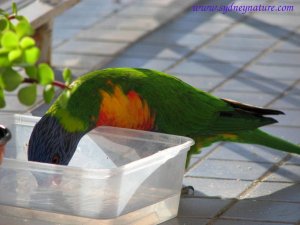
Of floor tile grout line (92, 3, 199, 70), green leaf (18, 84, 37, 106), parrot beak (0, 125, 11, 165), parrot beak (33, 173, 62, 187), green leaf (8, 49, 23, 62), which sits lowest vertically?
floor tile grout line (92, 3, 199, 70)

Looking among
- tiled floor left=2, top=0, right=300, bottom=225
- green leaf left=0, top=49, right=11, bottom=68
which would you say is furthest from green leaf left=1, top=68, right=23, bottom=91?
tiled floor left=2, top=0, right=300, bottom=225

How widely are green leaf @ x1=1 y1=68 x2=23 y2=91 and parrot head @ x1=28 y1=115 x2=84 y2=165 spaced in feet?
2.39

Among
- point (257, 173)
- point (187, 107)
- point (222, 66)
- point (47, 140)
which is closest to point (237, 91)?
point (222, 66)

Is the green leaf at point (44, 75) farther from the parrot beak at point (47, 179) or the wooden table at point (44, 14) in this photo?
the wooden table at point (44, 14)

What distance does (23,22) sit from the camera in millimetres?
2684

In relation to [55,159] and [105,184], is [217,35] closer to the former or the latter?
[55,159]

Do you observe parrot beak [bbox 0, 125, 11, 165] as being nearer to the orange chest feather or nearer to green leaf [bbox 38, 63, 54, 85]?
green leaf [bbox 38, 63, 54, 85]

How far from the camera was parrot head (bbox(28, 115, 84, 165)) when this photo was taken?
3.43 metres

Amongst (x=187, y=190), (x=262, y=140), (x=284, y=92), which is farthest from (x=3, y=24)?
(x=284, y=92)

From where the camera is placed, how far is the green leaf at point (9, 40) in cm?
261

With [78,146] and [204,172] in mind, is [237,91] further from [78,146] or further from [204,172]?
[78,146]

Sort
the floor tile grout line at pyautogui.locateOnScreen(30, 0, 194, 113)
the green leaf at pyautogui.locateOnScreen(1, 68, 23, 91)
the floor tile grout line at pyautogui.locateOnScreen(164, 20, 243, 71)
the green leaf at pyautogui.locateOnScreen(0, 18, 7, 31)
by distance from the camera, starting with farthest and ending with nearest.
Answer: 1. the floor tile grout line at pyautogui.locateOnScreen(164, 20, 243, 71)
2. the floor tile grout line at pyautogui.locateOnScreen(30, 0, 194, 113)
3. the green leaf at pyautogui.locateOnScreen(0, 18, 7, 31)
4. the green leaf at pyautogui.locateOnScreen(1, 68, 23, 91)

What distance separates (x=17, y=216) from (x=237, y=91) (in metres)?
2.21

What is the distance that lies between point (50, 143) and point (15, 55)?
0.86m
